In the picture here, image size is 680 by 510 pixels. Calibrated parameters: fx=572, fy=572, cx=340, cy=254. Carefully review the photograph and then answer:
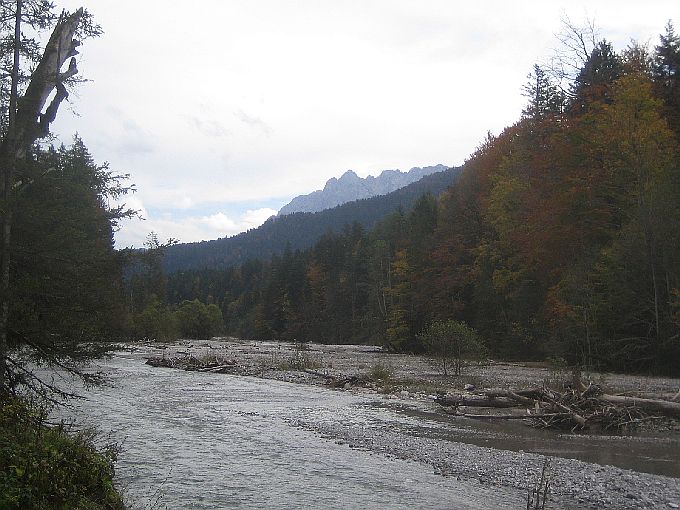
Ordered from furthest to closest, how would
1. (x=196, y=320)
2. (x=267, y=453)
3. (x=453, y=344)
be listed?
1. (x=196, y=320)
2. (x=453, y=344)
3. (x=267, y=453)

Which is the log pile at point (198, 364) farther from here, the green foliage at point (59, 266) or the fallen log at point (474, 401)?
the green foliage at point (59, 266)

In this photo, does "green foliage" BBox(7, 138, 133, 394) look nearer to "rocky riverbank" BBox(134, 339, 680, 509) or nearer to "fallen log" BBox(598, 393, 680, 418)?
"rocky riverbank" BBox(134, 339, 680, 509)

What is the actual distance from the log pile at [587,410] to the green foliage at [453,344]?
32.5 ft

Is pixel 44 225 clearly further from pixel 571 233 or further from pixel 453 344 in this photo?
pixel 571 233

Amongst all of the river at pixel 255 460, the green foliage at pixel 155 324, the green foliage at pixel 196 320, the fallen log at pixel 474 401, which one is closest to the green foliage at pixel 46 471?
the river at pixel 255 460

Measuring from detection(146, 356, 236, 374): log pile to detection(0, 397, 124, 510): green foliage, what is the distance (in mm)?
26137

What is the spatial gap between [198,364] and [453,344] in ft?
53.7

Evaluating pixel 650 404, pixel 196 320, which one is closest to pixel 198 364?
pixel 650 404

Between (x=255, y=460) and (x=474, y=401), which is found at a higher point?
(x=474, y=401)

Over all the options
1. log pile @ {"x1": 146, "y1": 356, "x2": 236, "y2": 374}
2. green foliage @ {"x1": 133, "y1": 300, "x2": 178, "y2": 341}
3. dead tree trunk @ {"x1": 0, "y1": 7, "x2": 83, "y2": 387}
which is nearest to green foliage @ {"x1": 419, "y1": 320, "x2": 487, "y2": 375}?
log pile @ {"x1": 146, "y1": 356, "x2": 236, "y2": 374}

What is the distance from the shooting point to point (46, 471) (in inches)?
252

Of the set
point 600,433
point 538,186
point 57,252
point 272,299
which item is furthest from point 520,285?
point 272,299

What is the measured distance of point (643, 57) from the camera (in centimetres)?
3831

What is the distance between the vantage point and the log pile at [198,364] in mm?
34688
